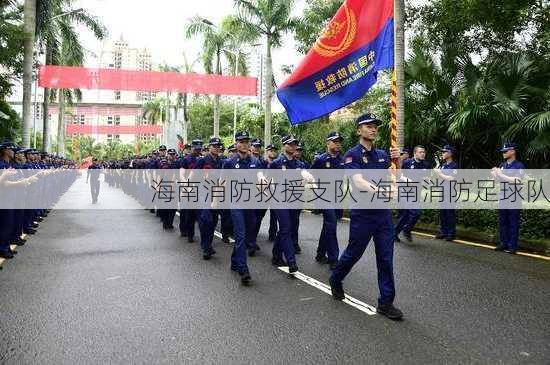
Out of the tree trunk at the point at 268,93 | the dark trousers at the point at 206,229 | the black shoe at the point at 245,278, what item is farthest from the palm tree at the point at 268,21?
the black shoe at the point at 245,278

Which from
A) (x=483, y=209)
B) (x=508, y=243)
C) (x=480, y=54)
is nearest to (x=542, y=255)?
(x=508, y=243)

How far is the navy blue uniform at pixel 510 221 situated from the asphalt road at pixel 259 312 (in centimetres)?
43

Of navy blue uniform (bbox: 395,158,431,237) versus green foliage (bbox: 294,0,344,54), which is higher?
green foliage (bbox: 294,0,344,54)

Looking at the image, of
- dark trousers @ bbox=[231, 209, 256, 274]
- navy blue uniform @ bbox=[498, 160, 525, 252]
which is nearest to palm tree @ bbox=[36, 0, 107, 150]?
dark trousers @ bbox=[231, 209, 256, 274]

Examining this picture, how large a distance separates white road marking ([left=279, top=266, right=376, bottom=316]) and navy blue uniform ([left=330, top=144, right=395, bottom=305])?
0.21 metres

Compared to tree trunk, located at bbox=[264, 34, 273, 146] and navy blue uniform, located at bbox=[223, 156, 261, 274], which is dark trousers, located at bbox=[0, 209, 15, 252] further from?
tree trunk, located at bbox=[264, 34, 273, 146]

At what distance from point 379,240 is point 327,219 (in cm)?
200

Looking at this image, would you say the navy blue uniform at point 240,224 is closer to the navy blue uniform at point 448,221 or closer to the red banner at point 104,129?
the navy blue uniform at point 448,221

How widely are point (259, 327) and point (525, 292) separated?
10.7 feet

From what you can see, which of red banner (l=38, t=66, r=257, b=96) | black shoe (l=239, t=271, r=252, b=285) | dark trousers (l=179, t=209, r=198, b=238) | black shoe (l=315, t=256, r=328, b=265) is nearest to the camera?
black shoe (l=239, t=271, r=252, b=285)

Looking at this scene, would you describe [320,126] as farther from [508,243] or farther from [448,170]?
[508,243]

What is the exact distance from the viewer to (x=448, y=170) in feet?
32.4

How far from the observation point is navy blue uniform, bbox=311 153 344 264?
6.79 meters

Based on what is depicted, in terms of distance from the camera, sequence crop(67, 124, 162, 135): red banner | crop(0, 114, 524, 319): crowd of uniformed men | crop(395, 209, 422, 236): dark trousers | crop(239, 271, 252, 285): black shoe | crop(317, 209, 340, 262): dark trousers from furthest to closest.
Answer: crop(67, 124, 162, 135): red banner → crop(395, 209, 422, 236): dark trousers → crop(317, 209, 340, 262): dark trousers → crop(239, 271, 252, 285): black shoe → crop(0, 114, 524, 319): crowd of uniformed men
